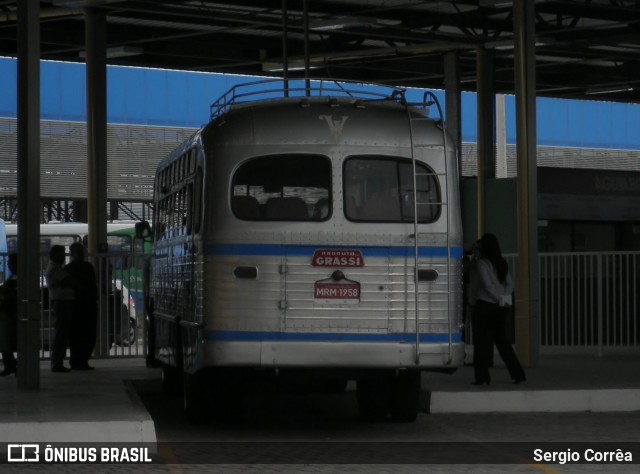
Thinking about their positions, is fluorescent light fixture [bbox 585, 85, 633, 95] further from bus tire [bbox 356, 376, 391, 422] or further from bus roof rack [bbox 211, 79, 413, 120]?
bus tire [bbox 356, 376, 391, 422]

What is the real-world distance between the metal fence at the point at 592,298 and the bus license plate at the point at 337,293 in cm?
1091

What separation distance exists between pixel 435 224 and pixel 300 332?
5.54ft

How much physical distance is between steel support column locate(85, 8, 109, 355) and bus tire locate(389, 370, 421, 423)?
459 inches

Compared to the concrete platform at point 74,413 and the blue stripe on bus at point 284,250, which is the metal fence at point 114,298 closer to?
the concrete platform at point 74,413

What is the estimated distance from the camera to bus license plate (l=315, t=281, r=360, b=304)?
1344 cm

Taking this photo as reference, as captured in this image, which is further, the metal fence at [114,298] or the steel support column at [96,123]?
the steel support column at [96,123]

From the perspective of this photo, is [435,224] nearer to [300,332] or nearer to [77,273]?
[300,332]

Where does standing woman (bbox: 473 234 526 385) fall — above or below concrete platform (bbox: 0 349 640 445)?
above

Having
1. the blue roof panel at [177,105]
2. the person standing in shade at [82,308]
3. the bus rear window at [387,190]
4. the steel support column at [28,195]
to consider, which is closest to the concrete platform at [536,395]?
the bus rear window at [387,190]

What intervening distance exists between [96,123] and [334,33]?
24.9 feet

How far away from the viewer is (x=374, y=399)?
15.4 metres

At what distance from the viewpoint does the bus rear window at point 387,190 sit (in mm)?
13742

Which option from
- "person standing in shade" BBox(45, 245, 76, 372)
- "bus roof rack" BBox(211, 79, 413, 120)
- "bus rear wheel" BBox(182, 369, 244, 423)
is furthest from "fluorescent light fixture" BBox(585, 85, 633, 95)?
"bus rear wheel" BBox(182, 369, 244, 423)

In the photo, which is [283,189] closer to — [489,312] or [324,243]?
[324,243]
